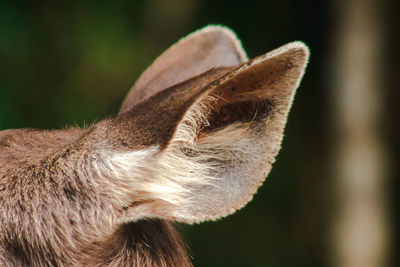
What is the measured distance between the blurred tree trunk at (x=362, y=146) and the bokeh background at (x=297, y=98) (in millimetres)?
14

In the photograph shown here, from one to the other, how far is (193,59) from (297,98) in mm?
7620

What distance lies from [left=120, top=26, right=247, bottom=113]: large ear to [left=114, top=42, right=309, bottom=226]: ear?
80 cm

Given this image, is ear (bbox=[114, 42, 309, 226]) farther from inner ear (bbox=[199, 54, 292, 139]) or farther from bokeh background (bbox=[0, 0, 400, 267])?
bokeh background (bbox=[0, 0, 400, 267])

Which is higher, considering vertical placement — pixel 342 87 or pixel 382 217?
pixel 342 87

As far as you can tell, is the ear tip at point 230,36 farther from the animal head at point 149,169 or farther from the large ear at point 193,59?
the animal head at point 149,169

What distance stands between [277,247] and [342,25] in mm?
3594

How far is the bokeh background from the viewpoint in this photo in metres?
8.66

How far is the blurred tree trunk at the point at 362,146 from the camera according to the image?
28.2ft

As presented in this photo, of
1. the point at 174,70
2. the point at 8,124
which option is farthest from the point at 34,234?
the point at 8,124

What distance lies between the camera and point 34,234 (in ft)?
7.55

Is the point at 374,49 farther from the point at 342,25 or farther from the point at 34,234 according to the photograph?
the point at 34,234

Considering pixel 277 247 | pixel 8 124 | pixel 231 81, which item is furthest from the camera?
pixel 277 247

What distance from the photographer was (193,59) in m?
3.30

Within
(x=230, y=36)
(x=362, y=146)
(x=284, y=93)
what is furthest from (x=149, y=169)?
(x=362, y=146)
